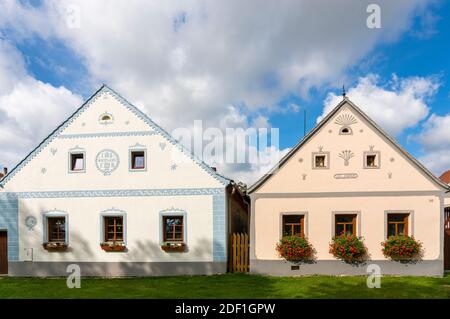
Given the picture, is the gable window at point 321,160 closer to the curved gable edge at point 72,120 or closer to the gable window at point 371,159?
the gable window at point 371,159

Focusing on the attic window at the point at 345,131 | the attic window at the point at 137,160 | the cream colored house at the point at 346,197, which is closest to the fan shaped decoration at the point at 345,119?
the cream colored house at the point at 346,197

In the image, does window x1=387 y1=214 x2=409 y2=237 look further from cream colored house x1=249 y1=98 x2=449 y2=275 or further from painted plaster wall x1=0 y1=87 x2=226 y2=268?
painted plaster wall x1=0 y1=87 x2=226 y2=268

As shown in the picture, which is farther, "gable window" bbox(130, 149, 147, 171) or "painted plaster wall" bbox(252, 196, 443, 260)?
"gable window" bbox(130, 149, 147, 171)

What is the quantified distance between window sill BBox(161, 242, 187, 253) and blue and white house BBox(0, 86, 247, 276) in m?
0.04

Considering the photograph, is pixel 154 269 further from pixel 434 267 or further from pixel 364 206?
pixel 434 267

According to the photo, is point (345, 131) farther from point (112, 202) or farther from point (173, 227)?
point (112, 202)

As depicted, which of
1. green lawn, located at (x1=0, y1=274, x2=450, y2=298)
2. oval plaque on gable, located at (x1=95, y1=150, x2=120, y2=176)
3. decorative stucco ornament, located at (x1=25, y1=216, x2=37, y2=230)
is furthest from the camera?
decorative stucco ornament, located at (x1=25, y1=216, x2=37, y2=230)

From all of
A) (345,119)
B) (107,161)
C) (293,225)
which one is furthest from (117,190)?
(345,119)

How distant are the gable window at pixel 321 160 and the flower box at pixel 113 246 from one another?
894 cm

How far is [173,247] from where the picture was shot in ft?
40.4

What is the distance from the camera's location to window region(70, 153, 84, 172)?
1318 cm

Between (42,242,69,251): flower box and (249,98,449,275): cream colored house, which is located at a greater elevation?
(249,98,449,275): cream colored house

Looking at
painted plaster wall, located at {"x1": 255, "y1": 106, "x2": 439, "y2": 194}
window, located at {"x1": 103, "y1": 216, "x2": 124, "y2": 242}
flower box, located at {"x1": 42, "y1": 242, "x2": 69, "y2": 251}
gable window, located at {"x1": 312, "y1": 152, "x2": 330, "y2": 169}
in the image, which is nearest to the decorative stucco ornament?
flower box, located at {"x1": 42, "y1": 242, "x2": 69, "y2": 251}

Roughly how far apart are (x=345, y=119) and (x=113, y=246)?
1132cm
